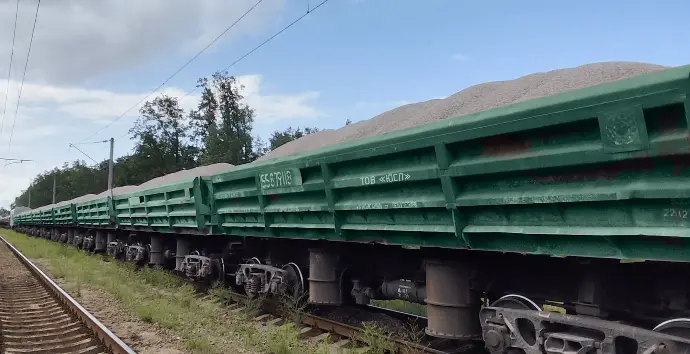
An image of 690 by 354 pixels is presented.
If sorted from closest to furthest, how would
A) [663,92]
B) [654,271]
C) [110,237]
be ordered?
[663,92] → [654,271] → [110,237]

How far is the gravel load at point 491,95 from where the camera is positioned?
150 inches

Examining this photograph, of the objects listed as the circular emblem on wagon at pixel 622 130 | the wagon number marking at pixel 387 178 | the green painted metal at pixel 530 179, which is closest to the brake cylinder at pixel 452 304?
the green painted metal at pixel 530 179

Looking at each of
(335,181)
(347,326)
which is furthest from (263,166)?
(347,326)

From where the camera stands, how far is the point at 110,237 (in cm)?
1691

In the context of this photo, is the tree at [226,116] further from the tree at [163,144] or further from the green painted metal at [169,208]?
the green painted metal at [169,208]

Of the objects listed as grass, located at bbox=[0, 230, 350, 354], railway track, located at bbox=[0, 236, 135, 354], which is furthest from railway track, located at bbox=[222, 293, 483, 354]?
railway track, located at bbox=[0, 236, 135, 354]

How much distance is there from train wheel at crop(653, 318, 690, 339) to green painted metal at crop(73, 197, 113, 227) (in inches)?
555

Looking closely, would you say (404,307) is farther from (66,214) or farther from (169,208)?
(66,214)

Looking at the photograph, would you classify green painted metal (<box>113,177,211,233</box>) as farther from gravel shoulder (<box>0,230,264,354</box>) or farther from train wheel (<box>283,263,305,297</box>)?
train wheel (<box>283,263,305,297</box>)

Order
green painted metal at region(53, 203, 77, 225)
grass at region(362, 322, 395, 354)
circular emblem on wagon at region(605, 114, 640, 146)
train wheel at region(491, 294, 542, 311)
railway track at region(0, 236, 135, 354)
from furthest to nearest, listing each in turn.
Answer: green painted metal at region(53, 203, 77, 225) < railway track at region(0, 236, 135, 354) < grass at region(362, 322, 395, 354) < train wheel at region(491, 294, 542, 311) < circular emblem on wagon at region(605, 114, 640, 146)

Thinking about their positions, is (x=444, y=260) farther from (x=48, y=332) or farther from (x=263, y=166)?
(x=48, y=332)

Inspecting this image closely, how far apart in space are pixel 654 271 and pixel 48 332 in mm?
7772

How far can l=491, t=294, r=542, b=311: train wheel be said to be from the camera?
4055mm

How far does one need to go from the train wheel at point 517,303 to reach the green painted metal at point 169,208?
5311mm
